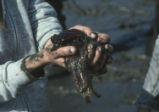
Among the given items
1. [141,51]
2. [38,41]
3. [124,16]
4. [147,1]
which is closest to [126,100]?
[141,51]

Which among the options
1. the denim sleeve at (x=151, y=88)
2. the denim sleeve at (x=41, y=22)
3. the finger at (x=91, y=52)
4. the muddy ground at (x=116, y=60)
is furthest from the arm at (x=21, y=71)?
the muddy ground at (x=116, y=60)

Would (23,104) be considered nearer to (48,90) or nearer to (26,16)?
(26,16)

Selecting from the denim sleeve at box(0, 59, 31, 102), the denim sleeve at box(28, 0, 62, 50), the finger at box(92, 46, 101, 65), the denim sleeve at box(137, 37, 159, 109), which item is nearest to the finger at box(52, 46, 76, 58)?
the finger at box(92, 46, 101, 65)

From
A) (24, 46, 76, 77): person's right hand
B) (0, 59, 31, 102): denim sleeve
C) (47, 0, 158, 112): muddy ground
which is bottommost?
(47, 0, 158, 112): muddy ground

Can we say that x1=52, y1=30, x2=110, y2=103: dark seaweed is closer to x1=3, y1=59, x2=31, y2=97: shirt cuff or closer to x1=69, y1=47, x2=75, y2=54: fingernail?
x1=69, y1=47, x2=75, y2=54: fingernail

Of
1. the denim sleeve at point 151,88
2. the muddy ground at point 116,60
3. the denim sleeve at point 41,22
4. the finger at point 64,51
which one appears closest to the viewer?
the finger at point 64,51

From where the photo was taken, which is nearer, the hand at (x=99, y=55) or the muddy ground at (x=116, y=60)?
the hand at (x=99, y=55)

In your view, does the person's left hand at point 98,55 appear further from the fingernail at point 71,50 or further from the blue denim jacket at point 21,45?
the blue denim jacket at point 21,45
